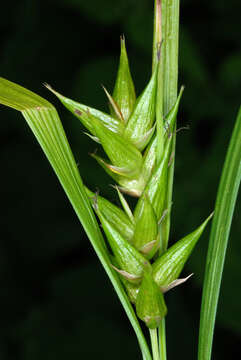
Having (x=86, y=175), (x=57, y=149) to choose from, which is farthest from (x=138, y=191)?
(x=86, y=175)

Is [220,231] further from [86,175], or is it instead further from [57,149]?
[86,175]

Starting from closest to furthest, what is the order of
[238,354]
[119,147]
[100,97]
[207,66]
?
[119,147], [238,354], [100,97], [207,66]

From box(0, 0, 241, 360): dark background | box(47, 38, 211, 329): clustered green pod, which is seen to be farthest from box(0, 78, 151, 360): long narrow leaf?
→ box(0, 0, 241, 360): dark background

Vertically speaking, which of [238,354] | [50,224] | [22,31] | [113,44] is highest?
[22,31]

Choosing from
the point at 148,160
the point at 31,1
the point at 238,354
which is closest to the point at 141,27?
the point at 31,1


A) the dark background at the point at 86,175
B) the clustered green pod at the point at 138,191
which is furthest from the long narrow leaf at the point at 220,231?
the dark background at the point at 86,175

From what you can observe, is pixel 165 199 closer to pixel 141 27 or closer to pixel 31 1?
pixel 141 27

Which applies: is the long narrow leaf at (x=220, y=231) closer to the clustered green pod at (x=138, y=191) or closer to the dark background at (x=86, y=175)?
the clustered green pod at (x=138, y=191)
